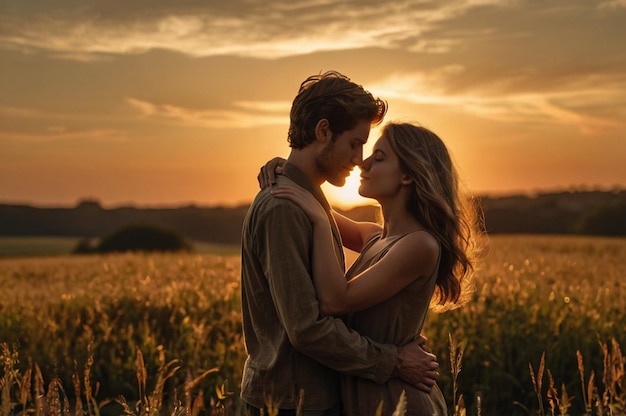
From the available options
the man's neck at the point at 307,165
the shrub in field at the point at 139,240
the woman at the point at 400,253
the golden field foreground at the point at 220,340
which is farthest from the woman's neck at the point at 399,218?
the shrub in field at the point at 139,240

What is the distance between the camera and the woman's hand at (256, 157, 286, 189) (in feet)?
13.9

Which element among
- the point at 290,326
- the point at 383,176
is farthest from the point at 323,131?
the point at 290,326

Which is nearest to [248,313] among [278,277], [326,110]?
[278,277]

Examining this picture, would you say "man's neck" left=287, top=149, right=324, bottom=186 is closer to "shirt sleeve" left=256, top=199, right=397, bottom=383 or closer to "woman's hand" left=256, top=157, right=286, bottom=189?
"woman's hand" left=256, top=157, right=286, bottom=189

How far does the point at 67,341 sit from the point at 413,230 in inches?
211

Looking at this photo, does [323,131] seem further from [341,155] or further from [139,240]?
[139,240]

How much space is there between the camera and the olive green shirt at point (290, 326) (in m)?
3.79

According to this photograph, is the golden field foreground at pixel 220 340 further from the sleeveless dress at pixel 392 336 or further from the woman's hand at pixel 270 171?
the sleeveless dress at pixel 392 336

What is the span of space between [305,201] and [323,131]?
0.42 meters

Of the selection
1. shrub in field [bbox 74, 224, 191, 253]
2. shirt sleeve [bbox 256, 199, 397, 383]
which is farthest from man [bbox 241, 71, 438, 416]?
shrub in field [bbox 74, 224, 191, 253]

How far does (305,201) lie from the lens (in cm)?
387

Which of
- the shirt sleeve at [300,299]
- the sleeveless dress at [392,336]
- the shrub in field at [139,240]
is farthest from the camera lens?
the shrub in field at [139,240]

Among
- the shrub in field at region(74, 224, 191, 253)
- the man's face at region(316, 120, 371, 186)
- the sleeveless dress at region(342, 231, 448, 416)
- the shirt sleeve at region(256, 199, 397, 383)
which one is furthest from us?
the shrub in field at region(74, 224, 191, 253)

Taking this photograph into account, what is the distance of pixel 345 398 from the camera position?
4.10 m
